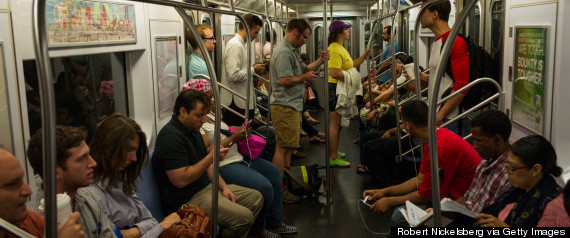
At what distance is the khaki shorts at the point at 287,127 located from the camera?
4.87 meters

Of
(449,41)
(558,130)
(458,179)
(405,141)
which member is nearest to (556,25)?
(558,130)

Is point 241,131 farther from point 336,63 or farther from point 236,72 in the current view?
point 336,63

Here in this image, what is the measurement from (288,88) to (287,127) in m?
0.36

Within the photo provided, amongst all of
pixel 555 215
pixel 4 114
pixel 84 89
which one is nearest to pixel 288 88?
pixel 84 89

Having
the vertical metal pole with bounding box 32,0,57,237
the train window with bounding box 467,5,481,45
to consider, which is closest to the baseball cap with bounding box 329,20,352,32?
the train window with bounding box 467,5,481,45

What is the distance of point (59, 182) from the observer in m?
2.00

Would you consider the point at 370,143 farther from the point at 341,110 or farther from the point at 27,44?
the point at 27,44

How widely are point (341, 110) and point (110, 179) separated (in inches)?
154

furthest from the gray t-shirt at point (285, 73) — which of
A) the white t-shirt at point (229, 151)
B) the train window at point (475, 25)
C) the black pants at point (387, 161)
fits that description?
the train window at point (475, 25)

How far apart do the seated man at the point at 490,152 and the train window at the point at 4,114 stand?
2.28 m

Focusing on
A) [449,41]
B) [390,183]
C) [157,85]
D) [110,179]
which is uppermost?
[449,41]

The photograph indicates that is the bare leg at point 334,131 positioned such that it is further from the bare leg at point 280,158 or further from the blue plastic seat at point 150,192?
the blue plastic seat at point 150,192

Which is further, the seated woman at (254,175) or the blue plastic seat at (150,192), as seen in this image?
the seated woman at (254,175)

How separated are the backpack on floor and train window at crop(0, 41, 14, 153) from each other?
281 centimetres
